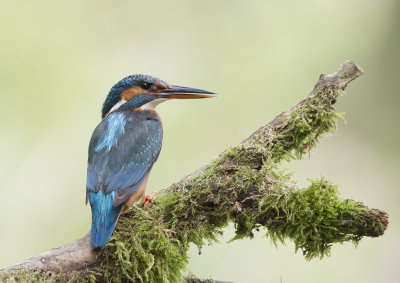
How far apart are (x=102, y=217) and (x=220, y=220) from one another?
0.65 m

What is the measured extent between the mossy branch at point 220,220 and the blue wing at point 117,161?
0.11 m

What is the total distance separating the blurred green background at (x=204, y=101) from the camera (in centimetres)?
521

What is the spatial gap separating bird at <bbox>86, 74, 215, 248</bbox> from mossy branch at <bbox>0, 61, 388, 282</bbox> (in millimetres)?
116

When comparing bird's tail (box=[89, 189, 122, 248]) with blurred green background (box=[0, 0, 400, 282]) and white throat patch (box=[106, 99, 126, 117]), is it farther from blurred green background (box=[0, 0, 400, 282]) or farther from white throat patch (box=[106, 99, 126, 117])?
blurred green background (box=[0, 0, 400, 282])

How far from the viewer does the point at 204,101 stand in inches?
241

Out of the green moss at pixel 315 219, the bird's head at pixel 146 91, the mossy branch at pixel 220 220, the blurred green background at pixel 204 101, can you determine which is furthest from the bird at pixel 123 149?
the blurred green background at pixel 204 101

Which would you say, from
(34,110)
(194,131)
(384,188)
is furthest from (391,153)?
(34,110)

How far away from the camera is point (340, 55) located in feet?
21.2

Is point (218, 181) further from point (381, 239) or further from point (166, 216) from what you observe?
point (381, 239)

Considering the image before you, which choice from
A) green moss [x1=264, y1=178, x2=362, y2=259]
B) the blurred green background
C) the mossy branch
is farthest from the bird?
the blurred green background

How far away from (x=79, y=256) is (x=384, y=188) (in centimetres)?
410

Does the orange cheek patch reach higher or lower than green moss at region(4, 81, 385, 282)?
higher

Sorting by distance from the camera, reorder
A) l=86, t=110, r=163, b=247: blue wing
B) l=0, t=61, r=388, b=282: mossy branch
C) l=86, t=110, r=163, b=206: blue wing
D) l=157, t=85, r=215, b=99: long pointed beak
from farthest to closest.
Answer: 1. l=157, t=85, r=215, b=99: long pointed beak
2. l=86, t=110, r=163, b=206: blue wing
3. l=86, t=110, r=163, b=247: blue wing
4. l=0, t=61, r=388, b=282: mossy branch

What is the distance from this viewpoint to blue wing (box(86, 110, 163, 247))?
3114mm
